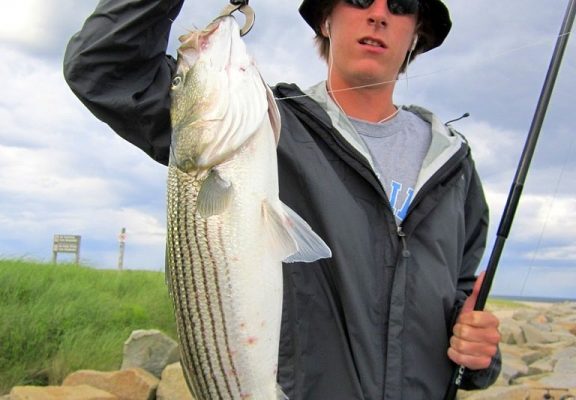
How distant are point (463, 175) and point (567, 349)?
11.2 metres

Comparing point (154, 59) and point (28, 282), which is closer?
point (154, 59)

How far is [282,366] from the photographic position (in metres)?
2.75

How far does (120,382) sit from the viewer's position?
24.9ft

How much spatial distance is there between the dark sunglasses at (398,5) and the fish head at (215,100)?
114cm

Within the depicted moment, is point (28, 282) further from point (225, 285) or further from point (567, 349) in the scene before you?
point (567, 349)

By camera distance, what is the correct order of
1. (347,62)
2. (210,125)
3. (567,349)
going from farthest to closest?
(567,349)
(347,62)
(210,125)

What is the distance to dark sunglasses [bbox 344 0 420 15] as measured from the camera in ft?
11.4

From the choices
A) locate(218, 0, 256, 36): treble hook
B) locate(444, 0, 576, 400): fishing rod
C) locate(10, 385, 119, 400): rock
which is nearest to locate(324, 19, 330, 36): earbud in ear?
locate(218, 0, 256, 36): treble hook

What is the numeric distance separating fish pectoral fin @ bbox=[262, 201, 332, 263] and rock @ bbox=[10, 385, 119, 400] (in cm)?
491

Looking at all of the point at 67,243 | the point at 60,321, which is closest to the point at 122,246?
the point at 67,243

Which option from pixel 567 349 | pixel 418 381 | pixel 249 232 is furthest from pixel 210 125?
pixel 567 349

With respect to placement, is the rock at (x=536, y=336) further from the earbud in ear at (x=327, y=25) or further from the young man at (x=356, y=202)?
the earbud in ear at (x=327, y=25)

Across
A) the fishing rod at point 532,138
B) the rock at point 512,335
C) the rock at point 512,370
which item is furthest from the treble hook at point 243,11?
the rock at point 512,335

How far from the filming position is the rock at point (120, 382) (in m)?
7.48
